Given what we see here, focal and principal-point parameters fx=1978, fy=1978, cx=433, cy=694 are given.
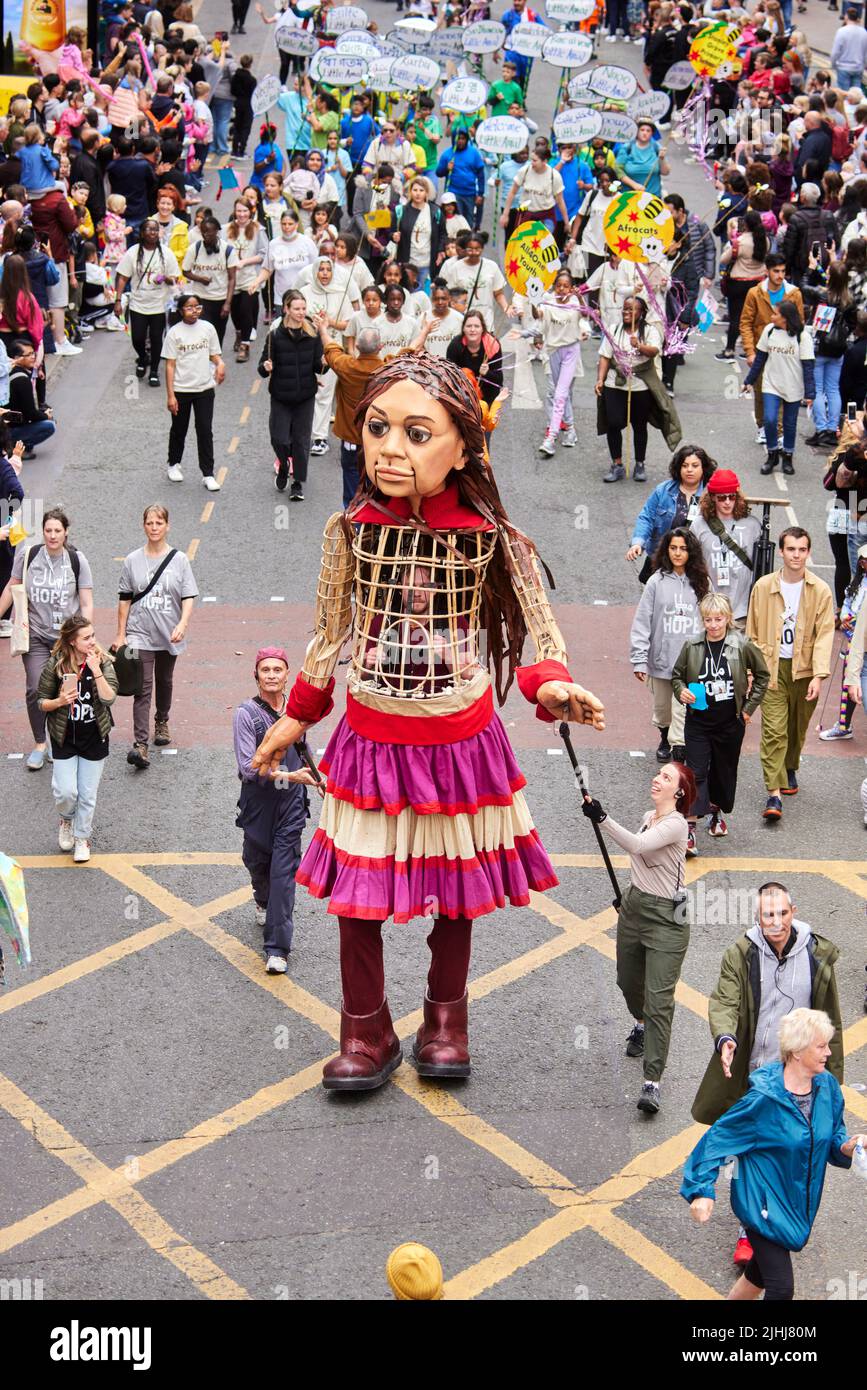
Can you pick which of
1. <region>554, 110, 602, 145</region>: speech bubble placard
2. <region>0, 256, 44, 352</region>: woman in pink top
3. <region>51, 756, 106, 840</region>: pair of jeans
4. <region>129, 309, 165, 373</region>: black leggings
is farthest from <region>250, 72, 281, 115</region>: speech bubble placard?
<region>51, 756, 106, 840</region>: pair of jeans

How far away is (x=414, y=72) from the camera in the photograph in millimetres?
23688

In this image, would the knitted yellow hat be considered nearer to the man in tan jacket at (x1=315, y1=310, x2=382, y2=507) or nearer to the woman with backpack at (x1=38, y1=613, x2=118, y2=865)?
the woman with backpack at (x1=38, y1=613, x2=118, y2=865)

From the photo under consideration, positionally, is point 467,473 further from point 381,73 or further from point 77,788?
point 381,73

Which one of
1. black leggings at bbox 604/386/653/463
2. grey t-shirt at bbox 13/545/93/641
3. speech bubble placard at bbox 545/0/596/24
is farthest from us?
speech bubble placard at bbox 545/0/596/24

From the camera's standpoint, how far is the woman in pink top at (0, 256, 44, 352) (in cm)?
1691

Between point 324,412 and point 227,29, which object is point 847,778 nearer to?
point 324,412

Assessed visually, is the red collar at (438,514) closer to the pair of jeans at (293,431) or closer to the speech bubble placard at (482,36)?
the pair of jeans at (293,431)

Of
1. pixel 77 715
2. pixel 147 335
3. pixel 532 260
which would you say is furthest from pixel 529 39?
pixel 77 715

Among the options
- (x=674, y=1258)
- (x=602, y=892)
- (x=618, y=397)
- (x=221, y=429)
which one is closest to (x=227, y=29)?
(x=221, y=429)

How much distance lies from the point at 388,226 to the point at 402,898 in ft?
50.7

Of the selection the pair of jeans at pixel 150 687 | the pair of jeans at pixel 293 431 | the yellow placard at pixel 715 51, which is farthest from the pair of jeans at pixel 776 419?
the yellow placard at pixel 715 51

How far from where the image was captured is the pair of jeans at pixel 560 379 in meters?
17.9

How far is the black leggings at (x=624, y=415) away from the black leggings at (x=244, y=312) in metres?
4.79

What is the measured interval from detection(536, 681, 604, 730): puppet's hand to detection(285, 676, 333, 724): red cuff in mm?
1040
